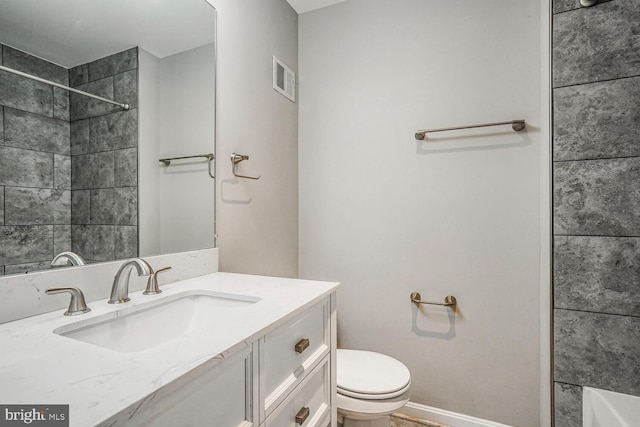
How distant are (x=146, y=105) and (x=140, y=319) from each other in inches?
28.4

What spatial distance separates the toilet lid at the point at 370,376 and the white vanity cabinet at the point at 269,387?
0.70 ft

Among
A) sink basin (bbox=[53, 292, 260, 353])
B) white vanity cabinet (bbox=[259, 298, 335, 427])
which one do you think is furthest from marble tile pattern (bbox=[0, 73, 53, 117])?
white vanity cabinet (bbox=[259, 298, 335, 427])

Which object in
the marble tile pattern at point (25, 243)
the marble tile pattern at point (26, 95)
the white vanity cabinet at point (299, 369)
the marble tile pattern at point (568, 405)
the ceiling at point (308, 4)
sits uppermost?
the ceiling at point (308, 4)

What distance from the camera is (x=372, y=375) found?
1.47 m

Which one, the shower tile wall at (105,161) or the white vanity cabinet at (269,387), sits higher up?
the shower tile wall at (105,161)

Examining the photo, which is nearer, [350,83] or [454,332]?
[454,332]

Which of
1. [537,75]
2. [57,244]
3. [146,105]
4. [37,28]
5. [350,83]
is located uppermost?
[350,83]

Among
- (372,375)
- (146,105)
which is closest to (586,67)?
(372,375)

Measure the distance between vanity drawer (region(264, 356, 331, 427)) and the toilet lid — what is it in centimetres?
26

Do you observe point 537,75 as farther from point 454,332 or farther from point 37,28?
point 37,28

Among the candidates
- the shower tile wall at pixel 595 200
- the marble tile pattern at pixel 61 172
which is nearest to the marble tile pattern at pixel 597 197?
the shower tile wall at pixel 595 200

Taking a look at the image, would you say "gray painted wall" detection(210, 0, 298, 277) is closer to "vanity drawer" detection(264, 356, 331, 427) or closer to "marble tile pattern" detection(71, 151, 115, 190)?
"marble tile pattern" detection(71, 151, 115, 190)

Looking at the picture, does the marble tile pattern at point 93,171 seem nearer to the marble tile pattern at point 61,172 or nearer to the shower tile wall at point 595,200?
the marble tile pattern at point 61,172

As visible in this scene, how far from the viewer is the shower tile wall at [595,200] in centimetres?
117
